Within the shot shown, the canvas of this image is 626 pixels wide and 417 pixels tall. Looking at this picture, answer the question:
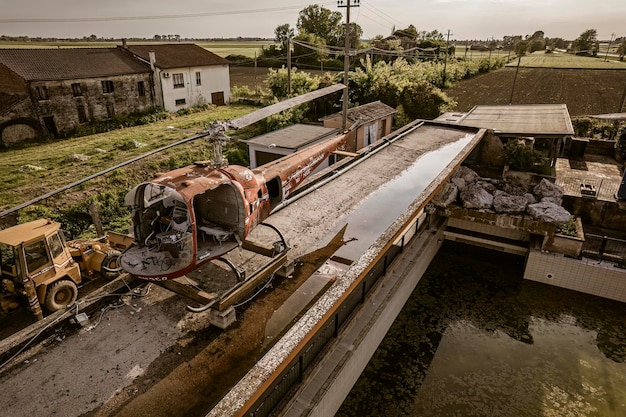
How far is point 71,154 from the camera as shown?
25047mm

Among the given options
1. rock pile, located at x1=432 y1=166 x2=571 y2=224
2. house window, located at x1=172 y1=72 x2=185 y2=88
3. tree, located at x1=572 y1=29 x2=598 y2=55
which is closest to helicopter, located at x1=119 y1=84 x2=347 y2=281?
rock pile, located at x1=432 y1=166 x2=571 y2=224

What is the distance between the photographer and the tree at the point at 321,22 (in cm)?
9056

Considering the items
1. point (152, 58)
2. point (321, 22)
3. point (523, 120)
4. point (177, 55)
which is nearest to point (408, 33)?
point (321, 22)

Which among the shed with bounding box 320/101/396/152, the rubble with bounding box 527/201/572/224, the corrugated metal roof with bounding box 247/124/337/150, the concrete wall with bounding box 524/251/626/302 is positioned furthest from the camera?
the shed with bounding box 320/101/396/152

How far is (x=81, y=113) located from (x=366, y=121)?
23.7 m

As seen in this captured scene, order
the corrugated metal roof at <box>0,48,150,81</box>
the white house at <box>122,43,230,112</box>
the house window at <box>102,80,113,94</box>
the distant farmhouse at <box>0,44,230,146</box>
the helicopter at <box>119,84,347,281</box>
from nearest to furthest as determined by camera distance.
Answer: the helicopter at <box>119,84,347,281</box>, the distant farmhouse at <box>0,44,230,146</box>, the corrugated metal roof at <box>0,48,150,81</box>, the house window at <box>102,80,113,94</box>, the white house at <box>122,43,230,112</box>

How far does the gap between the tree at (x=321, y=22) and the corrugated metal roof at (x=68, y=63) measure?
63.5 metres

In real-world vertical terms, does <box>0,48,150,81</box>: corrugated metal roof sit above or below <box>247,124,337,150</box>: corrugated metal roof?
above

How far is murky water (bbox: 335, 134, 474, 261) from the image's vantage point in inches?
476

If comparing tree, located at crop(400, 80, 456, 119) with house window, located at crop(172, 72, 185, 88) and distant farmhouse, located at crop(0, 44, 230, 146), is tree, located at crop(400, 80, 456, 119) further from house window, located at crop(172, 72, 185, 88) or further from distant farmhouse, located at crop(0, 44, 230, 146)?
house window, located at crop(172, 72, 185, 88)

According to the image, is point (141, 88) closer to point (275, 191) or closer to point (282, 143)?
point (282, 143)

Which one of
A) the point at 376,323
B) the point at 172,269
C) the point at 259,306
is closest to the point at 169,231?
the point at 172,269

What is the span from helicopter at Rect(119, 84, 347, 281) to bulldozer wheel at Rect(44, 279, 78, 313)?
197 inches

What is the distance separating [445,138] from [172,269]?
17792 mm
